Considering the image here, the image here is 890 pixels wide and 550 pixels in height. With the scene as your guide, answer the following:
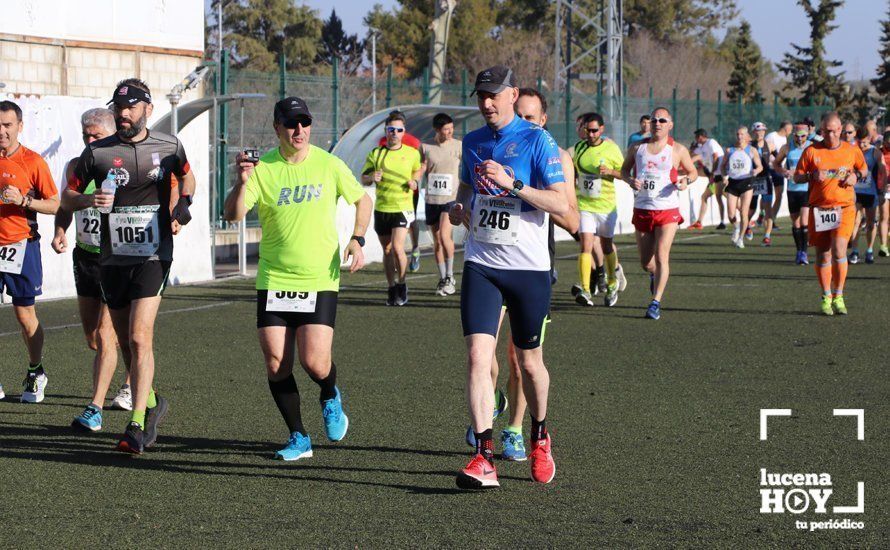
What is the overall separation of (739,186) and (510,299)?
1858 cm

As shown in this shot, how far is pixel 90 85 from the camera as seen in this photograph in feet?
69.4

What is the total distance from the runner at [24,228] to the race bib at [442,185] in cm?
705

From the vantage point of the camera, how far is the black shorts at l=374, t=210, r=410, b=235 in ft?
50.6

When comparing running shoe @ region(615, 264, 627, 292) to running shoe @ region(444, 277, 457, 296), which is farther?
running shoe @ region(444, 277, 457, 296)

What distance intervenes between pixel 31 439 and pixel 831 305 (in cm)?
875

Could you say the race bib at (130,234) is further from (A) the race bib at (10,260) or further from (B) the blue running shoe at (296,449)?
(A) the race bib at (10,260)

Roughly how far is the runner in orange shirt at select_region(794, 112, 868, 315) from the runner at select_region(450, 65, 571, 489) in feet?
24.3

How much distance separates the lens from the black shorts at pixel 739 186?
969 inches

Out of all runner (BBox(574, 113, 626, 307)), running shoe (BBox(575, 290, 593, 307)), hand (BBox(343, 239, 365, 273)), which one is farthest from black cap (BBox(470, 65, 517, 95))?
running shoe (BBox(575, 290, 593, 307))

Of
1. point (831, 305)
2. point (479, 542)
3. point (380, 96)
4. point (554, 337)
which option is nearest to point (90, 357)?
point (554, 337)

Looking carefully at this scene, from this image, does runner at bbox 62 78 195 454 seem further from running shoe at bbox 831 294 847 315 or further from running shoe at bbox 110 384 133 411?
running shoe at bbox 831 294 847 315

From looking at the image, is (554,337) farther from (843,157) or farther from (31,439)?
(31,439)

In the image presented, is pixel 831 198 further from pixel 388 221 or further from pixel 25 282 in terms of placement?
pixel 25 282

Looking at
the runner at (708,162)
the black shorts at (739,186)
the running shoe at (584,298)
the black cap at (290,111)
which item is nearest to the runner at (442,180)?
the running shoe at (584,298)
